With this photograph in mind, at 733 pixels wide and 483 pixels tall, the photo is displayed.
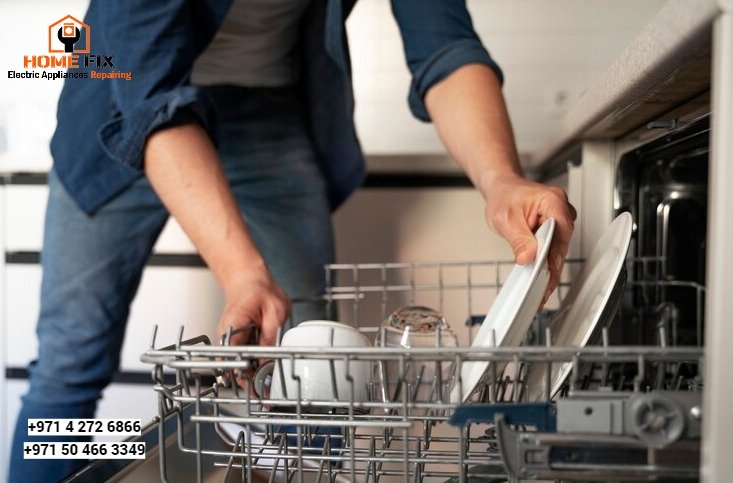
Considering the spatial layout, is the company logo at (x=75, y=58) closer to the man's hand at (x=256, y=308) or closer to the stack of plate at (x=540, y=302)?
the man's hand at (x=256, y=308)

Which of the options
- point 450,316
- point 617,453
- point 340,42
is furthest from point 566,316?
point 450,316

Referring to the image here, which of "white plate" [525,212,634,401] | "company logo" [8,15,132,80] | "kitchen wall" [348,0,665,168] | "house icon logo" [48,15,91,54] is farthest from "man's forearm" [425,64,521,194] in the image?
"kitchen wall" [348,0,665,168]

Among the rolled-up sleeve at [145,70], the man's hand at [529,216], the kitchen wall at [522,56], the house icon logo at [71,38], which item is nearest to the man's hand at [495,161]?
the man's hand at [529,216]

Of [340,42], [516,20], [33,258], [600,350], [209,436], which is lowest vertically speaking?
[209,436]

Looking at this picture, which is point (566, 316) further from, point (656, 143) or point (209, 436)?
point (209, 436)

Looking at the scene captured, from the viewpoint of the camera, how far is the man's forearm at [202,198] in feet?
2.20

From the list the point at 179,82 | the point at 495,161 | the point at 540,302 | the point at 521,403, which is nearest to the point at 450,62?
the point at 495,161

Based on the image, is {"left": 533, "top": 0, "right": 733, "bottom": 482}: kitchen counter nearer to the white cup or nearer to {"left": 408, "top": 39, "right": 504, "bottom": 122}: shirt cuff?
{"left": 408, "top": 39, "right": 504, "bottom": 122}: shirt cuff

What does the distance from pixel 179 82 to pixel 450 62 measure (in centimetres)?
32

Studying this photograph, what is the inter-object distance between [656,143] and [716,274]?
1.21ft

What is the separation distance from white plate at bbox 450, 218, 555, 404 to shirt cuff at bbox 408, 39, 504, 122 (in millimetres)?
375

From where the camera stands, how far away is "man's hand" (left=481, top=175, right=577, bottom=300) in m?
0.54

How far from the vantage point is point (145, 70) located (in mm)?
745

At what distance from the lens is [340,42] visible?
933 mm
